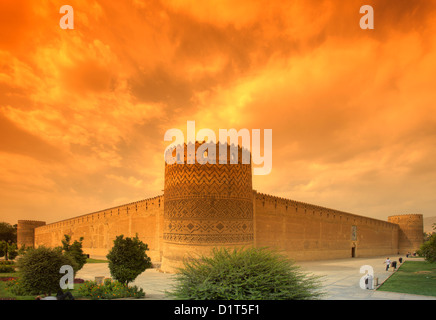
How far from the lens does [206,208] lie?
53.8 feet

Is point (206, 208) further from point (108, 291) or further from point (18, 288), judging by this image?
point (18, 288)

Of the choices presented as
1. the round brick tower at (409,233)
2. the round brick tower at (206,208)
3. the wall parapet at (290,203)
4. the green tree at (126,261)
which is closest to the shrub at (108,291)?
the green tree at (126,261)

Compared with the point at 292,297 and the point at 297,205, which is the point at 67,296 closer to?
the point at 292,297

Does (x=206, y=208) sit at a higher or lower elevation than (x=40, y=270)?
higher

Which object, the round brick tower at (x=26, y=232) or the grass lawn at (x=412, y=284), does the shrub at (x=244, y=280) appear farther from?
the round brick tower at (x=26, y=232)

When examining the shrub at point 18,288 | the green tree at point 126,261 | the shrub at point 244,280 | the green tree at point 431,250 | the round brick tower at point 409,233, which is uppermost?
the shrub at point 244,280

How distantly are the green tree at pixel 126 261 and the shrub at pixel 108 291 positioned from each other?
1.30ft

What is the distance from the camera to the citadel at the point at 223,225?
54.0 ft

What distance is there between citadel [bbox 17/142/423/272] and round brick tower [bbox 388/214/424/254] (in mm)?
115

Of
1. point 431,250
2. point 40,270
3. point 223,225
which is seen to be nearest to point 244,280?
point 40,270

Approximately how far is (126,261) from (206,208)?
5.32m

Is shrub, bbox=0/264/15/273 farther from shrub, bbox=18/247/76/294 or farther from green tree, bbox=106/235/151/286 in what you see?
green tree, bbox=106/235/151/286

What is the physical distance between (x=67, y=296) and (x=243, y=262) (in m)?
7.45
